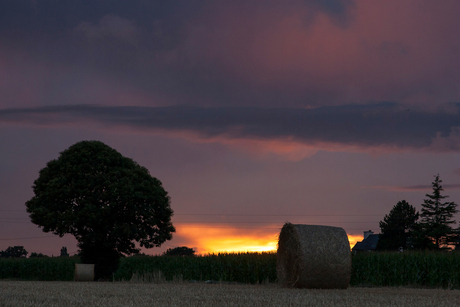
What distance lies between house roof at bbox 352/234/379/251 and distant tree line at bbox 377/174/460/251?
10.6 m

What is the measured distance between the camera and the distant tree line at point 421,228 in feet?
256

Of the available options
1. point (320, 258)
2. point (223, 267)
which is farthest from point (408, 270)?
point (223, 267)

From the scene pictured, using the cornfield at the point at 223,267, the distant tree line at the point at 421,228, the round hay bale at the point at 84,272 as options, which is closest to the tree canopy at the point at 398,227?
the distant tree line at the point at 421,228

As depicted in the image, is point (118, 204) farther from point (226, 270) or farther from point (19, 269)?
point (19, 269)

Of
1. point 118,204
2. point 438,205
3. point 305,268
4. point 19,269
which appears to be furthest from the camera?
point 438,205

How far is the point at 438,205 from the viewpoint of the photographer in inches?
3310

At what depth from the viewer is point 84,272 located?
32.0 metres

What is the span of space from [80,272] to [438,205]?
227 ft

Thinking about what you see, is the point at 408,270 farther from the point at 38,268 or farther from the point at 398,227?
the point at 398,227

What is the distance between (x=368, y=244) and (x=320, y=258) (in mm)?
83294

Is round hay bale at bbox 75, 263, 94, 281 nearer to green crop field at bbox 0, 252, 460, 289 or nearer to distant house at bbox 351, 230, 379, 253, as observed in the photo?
green crop field at bbox 0, 252, 460, 289

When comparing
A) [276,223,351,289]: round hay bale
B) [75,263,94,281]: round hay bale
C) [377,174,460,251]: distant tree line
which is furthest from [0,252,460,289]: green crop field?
[377,174,460,251]: distant tree line

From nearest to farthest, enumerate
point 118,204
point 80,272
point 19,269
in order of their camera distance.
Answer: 1. point 80,272
2. point 118,204
3. point 19,269

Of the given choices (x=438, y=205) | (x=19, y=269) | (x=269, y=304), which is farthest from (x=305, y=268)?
(x=438, y=205)
